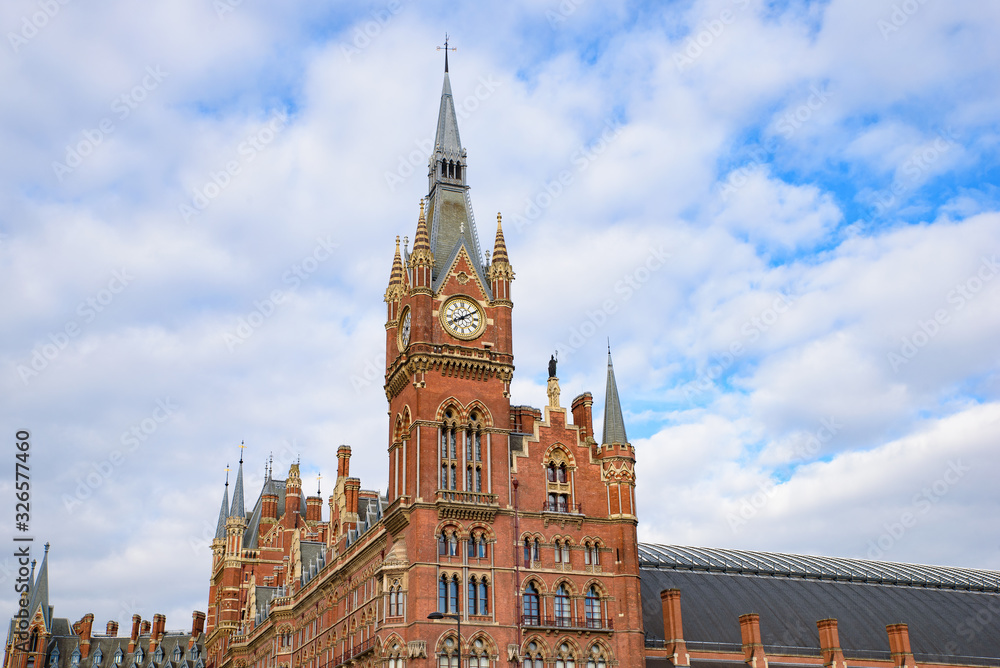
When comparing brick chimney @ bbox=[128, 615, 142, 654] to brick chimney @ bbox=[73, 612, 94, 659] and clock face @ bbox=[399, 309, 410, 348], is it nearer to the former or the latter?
brick chimney @ bbox=[73, 612, 94, 659]

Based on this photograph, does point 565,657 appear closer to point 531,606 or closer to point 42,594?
point 531,606

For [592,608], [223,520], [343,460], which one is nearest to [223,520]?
[223,520]

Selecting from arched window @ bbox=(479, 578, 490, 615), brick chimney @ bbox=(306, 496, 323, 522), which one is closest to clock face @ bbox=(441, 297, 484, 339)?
arched window @ bbox=(479, 578, 490, 615)

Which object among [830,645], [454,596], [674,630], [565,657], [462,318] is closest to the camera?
[454,596]

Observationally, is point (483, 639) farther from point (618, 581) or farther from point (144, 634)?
point (144, 634)

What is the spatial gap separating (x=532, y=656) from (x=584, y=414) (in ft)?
61.3

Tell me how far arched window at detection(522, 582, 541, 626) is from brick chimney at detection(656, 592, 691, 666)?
478 inches

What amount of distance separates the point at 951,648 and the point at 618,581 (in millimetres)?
36126

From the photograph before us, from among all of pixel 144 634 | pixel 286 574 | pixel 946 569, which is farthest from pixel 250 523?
pixel 946 569

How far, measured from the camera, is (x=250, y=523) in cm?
14338

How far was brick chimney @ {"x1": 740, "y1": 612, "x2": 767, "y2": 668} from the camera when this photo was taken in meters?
81.3

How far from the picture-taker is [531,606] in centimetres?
7256

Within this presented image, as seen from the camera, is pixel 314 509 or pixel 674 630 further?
pixel 314 509

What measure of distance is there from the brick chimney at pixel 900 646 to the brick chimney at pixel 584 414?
31219 millimetres
